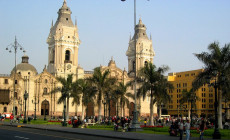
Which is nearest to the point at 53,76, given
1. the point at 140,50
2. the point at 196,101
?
the point at 140,50

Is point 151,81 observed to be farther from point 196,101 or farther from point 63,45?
point 196,101

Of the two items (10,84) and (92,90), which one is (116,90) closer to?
(92,90)

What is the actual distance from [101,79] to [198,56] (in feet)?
58.0

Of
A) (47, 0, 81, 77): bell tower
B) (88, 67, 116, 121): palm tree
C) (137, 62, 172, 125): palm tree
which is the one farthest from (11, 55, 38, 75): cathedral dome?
(137, 62, 172, 125): palm tree

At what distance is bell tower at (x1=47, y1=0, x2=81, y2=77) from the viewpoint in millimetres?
79500

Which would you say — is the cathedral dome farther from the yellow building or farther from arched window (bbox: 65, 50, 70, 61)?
the yellow building

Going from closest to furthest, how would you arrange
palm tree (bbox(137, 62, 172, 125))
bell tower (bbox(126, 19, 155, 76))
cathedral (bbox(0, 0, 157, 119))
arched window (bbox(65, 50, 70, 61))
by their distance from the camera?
palm tree (bbox(137, 62, 172, 125)) → cathedral (bbox(0, 0, 157, 119)) → arched window (bbox(65, 50, 70, 61)) → bell tower (bbox(126, 19, 155, 76))

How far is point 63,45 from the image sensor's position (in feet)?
262

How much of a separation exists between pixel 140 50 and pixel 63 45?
22716 millimetres

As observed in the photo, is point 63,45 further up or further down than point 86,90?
further up

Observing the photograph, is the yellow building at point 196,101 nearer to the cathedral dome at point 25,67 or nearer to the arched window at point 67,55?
the arched window at point 67,55

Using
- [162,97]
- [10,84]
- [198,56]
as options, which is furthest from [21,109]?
[198,56]

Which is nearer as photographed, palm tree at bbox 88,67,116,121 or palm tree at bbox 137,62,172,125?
palm tree at bbox 137,62,172,125

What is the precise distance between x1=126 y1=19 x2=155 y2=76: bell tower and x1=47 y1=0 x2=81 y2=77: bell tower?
17.9 m
